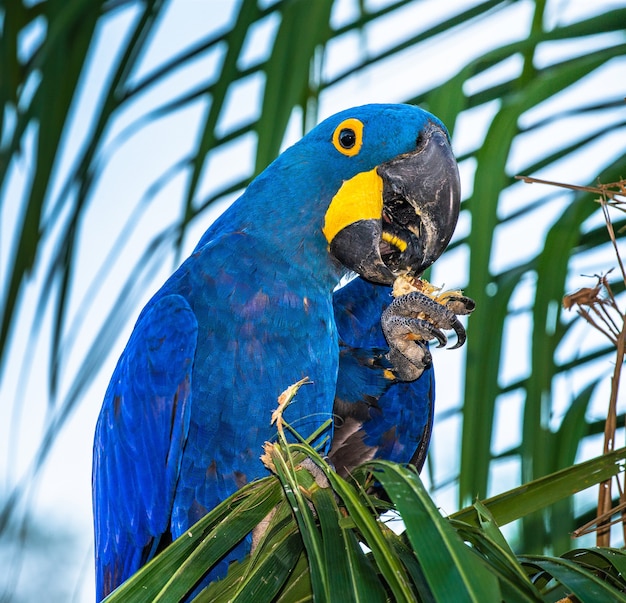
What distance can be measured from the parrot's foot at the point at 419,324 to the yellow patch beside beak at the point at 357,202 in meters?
0.14

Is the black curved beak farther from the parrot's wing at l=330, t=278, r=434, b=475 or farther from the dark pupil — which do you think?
the parrot's wing at l=330, t=278, r=434, b=475

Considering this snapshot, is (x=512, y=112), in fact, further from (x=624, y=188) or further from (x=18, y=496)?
(x=18, y=496)

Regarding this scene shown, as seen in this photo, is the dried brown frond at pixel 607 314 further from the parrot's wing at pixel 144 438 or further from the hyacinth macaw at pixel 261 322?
the parrot's wing at pixel 144 438

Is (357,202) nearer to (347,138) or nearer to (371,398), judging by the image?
(347,138)

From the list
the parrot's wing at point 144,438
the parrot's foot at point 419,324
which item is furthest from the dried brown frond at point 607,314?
the parrot's wing at point 144,438

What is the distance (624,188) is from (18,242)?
36.3 inches

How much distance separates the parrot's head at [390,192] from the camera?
126 cm

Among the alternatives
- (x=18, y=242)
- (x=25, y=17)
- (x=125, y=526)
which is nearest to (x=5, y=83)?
(x=25, y=17)

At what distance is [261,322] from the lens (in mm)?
1268

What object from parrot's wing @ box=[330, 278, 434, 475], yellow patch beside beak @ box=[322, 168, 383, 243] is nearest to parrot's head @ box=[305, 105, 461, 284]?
yellow patch beside beak @ box=[322, 168, 383, 243]

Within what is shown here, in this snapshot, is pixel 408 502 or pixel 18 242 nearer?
pixel 408 502

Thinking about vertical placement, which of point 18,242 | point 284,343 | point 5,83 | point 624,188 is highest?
point 5,83

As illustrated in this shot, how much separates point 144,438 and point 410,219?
1.75ft

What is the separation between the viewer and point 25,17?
1463 millimetres
